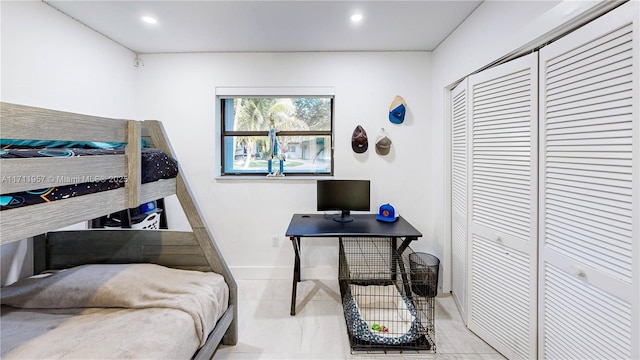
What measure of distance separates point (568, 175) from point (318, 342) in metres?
1.92

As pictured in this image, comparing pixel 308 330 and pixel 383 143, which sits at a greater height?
pixel 383 143

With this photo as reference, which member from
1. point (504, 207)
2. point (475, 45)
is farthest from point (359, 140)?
point (504, 207)

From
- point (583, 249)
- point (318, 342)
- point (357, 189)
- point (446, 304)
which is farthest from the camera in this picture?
point (357, 189)

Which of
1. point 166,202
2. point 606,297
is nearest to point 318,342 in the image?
point 606,297

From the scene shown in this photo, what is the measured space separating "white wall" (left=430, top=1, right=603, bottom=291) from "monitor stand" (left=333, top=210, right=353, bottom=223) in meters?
0.94

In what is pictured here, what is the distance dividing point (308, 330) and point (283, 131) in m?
2.06

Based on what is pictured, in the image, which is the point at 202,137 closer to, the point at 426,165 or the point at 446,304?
the point at 426,165

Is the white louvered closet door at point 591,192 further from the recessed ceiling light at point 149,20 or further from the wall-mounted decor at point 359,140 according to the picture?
the recessed ceiling light at point 149,20

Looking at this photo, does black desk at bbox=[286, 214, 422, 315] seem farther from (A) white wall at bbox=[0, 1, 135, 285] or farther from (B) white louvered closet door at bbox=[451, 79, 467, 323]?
(A) white wall at bbox=[0, 1, 135, 285]

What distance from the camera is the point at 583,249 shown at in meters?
1.37

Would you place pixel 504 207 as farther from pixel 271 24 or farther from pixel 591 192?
pixel 271 24

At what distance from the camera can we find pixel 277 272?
123 inches

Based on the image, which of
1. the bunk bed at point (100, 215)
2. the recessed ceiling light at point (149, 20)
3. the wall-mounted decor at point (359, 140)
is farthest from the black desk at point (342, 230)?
the recessed ceiling light at point (149, 20)

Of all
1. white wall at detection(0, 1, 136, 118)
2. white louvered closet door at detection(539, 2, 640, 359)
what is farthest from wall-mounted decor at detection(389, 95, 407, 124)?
white wall at detection(0, 1, 136, 118)
